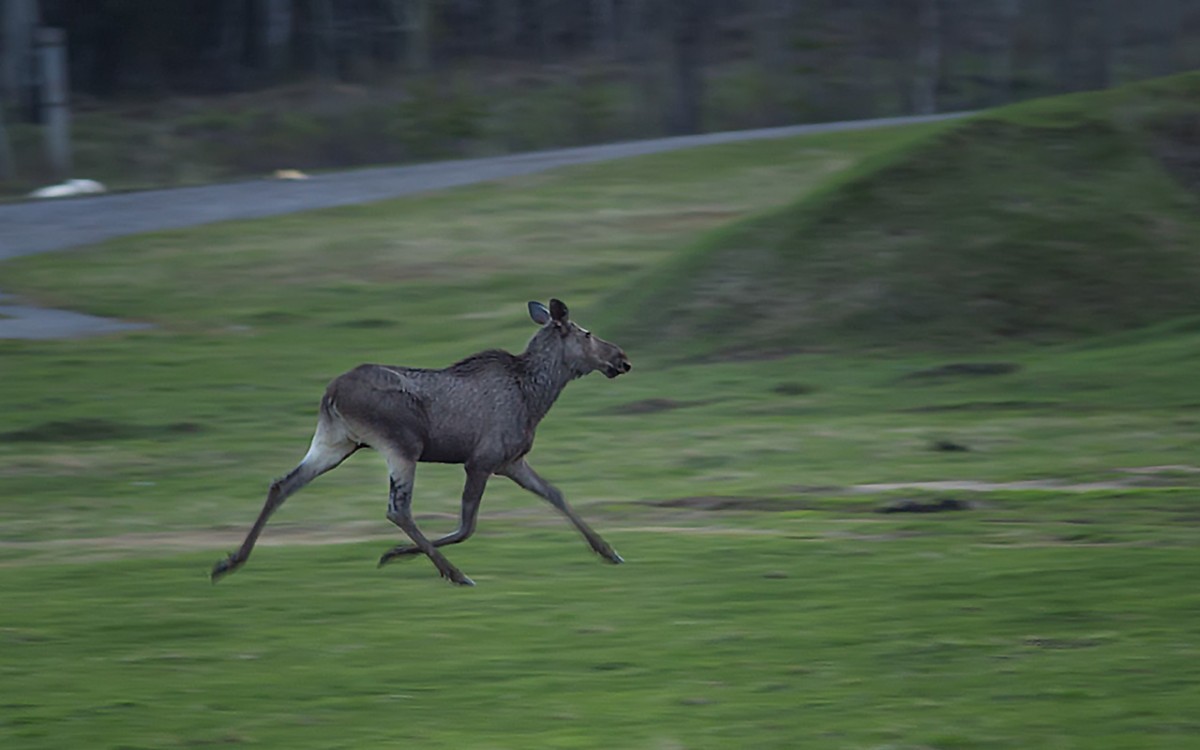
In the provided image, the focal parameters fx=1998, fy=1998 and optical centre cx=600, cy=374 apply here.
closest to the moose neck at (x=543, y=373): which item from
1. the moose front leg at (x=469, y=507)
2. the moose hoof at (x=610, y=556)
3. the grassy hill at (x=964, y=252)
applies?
the moose front leg at (x=469, y=507)

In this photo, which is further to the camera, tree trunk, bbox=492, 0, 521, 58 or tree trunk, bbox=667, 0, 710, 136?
tree trunk, bbox=492, 0, 521, 58

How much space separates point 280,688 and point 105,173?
108 ft

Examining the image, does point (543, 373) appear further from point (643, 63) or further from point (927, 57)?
point (927, 57)

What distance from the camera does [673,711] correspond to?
8258 millimetres

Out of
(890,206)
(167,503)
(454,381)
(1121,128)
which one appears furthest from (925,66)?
(454,381)

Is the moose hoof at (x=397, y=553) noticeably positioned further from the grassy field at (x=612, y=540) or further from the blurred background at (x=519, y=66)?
the blurred background at (x=519, y=66)

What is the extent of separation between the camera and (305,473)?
1120cm

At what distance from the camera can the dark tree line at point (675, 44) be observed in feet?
152

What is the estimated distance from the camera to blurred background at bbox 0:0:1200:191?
1693 inches

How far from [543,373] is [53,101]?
2816cm

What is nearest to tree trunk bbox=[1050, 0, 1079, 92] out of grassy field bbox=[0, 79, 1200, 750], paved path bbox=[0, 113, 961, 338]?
paved path bbox=[0, 113, 961, 338]

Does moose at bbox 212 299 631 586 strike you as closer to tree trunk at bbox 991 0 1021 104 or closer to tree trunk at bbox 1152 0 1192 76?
tree trunk at bbox 991 0 1021 104

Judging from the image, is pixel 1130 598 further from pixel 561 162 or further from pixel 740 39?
pixel 740 39

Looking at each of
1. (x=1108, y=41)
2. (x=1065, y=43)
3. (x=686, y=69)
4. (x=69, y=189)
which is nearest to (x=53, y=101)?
(x=69, y=189)
